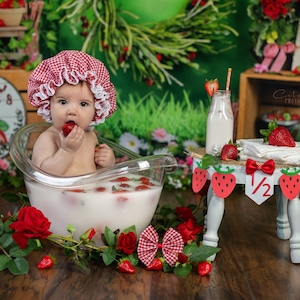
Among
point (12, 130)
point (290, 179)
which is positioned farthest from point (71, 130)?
point (12, 130)

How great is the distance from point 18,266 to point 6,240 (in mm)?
152

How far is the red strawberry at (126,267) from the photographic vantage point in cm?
237

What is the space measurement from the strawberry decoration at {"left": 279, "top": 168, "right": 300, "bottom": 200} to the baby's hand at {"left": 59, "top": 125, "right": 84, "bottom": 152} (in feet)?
2.37

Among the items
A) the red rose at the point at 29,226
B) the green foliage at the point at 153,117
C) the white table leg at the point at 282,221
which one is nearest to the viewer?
the red rose at the point at 29,226

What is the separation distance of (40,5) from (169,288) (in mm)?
2103

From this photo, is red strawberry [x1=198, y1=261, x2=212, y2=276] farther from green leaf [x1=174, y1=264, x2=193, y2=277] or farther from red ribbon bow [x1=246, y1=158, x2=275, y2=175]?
red ribbon bow [x1=246, y1=158, x2=275, y2=175]

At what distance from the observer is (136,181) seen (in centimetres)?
255

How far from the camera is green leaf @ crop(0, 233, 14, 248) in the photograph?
2449 mm

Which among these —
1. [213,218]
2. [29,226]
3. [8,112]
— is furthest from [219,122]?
[8,112]

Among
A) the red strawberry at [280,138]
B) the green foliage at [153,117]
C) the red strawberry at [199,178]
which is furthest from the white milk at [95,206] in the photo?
the green foliage at [153,117]

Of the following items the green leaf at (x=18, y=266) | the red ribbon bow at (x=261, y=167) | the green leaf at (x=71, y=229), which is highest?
the red ribbon bow at (x=261, y=167)

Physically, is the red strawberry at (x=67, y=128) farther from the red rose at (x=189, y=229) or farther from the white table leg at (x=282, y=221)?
the white table leg at (x=282, y=221)

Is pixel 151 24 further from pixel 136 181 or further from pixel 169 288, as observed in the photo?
pixel 169 288

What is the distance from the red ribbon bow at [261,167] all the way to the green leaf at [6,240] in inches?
34.0
